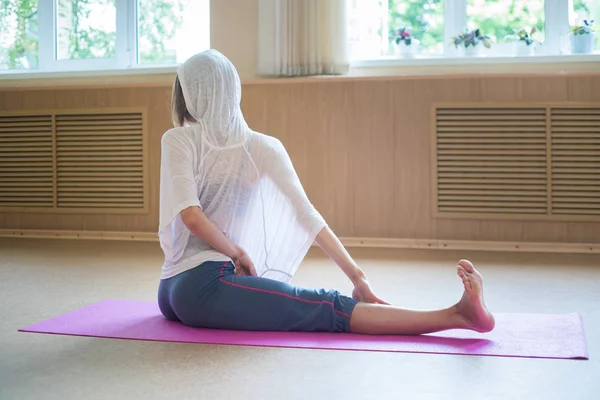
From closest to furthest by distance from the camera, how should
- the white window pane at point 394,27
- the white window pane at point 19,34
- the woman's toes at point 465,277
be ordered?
the woman's toes at point 465,277 → the white window pane at point 394,27 → the white window pane at point 19,34

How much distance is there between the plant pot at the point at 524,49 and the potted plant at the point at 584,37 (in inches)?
9.9

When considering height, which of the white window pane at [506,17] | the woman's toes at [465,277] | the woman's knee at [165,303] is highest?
the white window pane at [506,17]

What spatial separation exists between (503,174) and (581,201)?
46 cm

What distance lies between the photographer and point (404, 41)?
451 centimetres

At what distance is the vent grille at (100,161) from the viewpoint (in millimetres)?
4656

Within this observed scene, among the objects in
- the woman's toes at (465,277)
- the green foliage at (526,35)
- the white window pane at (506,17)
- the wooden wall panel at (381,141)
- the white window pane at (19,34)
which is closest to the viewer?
the woman's toes at (465,277)

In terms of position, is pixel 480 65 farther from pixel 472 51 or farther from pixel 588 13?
pixel 588 13

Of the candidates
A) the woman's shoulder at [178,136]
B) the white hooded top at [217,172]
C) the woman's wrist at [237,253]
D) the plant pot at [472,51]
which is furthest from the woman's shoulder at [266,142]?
the plant pot at [472,51]

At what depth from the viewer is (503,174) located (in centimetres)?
407

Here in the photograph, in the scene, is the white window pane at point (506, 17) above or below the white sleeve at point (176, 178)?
above

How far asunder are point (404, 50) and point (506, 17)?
0.68 meters

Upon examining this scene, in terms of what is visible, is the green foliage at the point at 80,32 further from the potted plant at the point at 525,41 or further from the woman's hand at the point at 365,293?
the woman's hand at the point at 365,293

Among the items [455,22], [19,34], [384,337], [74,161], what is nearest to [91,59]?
[19,34]

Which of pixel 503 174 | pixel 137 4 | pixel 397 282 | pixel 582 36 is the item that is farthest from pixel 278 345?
pixel 137 4
